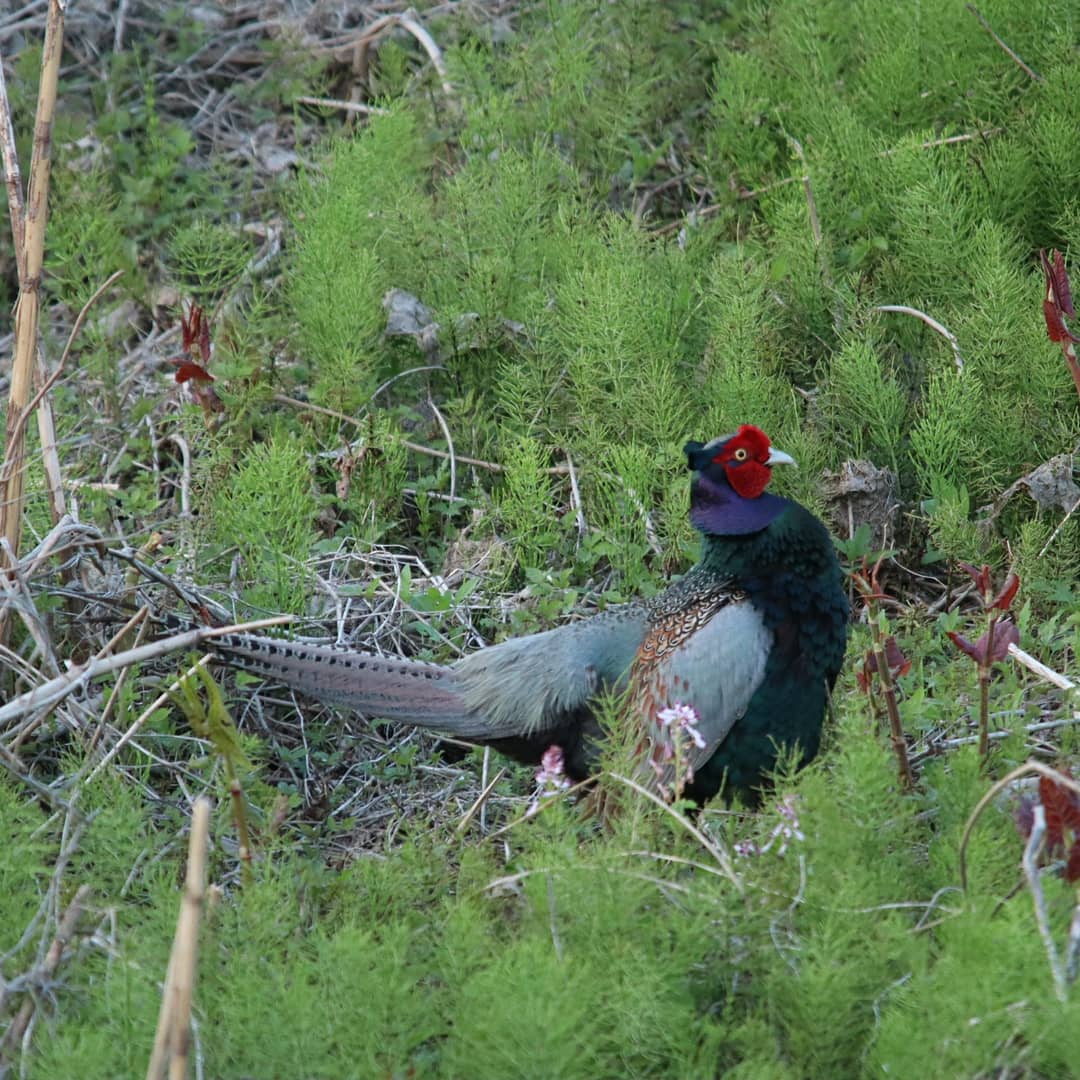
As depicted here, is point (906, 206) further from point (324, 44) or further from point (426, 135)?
point (324, 44)

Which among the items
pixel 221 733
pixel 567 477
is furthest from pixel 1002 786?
pixel 567 477

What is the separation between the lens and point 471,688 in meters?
3.87

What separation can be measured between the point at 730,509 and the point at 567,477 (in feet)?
3.68

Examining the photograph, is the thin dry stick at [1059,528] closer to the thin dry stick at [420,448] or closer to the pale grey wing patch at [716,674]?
the pale grey wing patch at [716,674]

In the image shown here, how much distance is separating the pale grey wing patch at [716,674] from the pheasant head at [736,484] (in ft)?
0.82

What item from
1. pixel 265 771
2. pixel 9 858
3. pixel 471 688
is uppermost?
pixel 9 858

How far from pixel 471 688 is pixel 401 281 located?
6.38ft

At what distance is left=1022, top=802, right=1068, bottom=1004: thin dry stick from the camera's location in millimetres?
2361

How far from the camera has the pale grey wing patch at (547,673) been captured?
3.83 m

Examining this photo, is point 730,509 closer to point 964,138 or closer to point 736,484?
point 736,484

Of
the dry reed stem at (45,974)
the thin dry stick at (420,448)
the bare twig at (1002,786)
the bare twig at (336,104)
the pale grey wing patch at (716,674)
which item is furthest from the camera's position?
the bare twig at (336,104)

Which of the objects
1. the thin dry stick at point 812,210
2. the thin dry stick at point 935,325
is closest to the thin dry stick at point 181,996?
the thin dry stick at point 935,325

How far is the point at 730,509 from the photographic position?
3834mm

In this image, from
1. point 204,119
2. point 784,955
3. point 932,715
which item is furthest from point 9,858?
point 204,119
